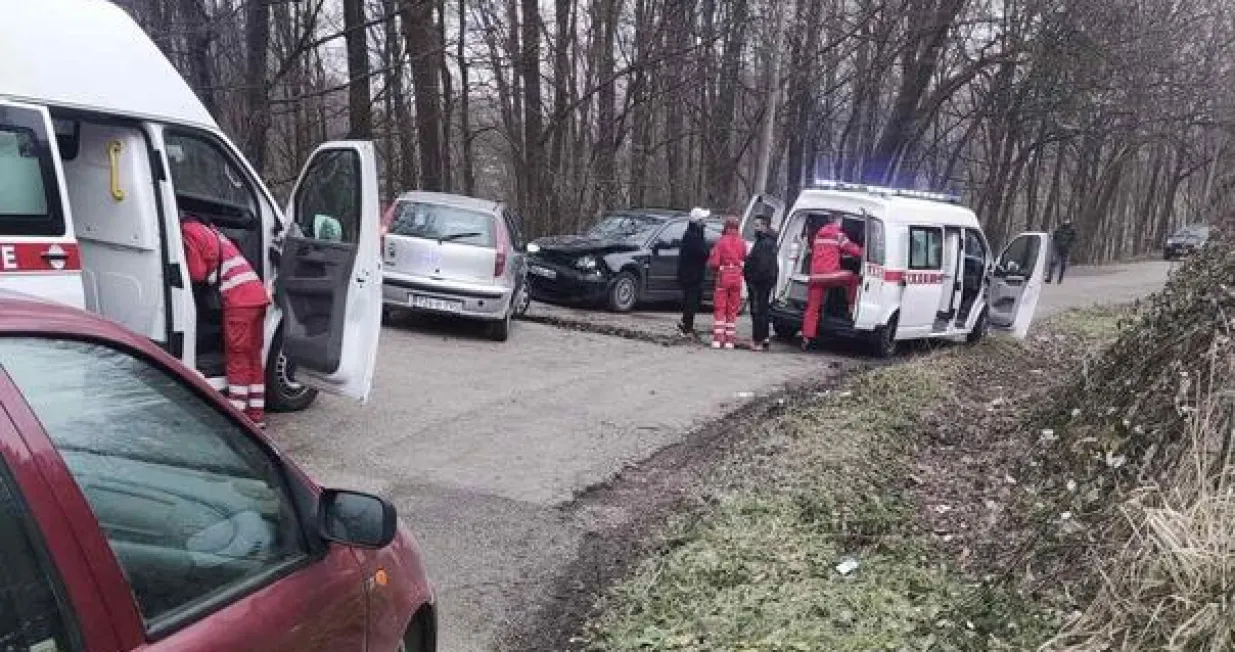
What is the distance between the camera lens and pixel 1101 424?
5848 millimetres

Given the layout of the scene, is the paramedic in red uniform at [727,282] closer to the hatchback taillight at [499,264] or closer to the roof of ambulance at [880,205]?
the roof of ambulance at [880,205]

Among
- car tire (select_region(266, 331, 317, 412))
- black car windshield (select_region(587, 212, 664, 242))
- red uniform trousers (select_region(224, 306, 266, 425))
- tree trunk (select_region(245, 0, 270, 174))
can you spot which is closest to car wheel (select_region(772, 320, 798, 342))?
black car windshield (select_region(587, 212, 664, 242))

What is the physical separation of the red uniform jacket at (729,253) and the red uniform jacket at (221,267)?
7.05 meters

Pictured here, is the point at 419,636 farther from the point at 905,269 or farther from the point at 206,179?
the point at 905,269

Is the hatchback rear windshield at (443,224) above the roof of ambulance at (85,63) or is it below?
below

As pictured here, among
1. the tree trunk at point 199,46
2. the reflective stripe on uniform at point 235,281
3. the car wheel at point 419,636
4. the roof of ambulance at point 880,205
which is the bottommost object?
the car wheel at point 419,636

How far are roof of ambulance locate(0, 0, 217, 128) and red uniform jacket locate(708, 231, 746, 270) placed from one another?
24.2ft

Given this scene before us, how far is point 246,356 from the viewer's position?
670 cm

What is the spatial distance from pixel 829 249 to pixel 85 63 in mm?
8530

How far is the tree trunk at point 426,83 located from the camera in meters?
16.3

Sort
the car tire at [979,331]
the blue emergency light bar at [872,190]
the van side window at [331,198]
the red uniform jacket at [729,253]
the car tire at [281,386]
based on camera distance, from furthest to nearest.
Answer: the car tire at [979,331] → the red uniform jacket at [729,253] → the blue emergency light bar at [872,190] → the car tire at [281,386] → the van side window at [331,198]

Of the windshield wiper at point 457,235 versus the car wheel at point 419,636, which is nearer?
A: the car wheel at point 419,636

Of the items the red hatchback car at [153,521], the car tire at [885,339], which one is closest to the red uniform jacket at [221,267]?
the red hatchback car at [153,521]

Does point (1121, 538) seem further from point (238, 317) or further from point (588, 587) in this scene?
point (238, 317)
